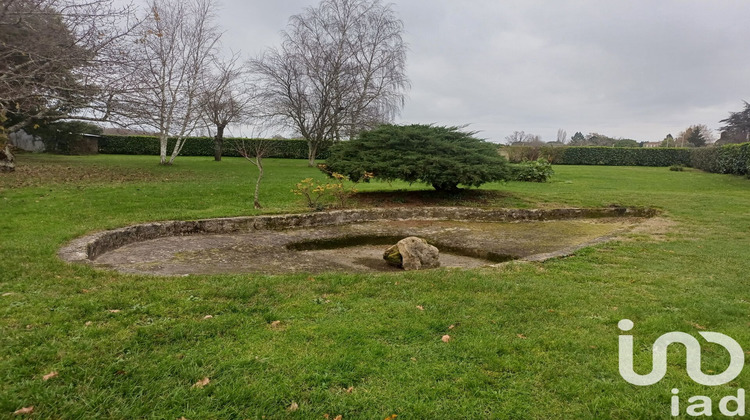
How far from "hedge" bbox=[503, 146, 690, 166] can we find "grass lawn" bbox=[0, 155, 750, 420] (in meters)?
26.4

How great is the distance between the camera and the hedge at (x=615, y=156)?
97.5 ft

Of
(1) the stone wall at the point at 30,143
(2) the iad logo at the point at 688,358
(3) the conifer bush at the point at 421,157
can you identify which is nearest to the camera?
(2) the iad logo at the point at 688,358

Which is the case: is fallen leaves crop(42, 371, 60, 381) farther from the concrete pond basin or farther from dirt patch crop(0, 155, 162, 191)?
dirt patch crop(0, 155, 162, 191)

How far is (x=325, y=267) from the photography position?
202 inches

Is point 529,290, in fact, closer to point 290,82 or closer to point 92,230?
point 92,230

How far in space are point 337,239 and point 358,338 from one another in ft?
14.2

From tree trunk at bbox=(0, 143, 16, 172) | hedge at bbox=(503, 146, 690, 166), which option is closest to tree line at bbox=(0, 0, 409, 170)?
tree trunk at bbox=(0, 143, 16, 172)

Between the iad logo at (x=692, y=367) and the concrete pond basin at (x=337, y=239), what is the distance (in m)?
2.36

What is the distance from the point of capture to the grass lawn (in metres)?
2.07

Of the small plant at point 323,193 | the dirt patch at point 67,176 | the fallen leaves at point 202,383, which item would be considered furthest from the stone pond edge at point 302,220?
the dirt patch at point 67,176

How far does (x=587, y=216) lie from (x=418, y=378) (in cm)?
934

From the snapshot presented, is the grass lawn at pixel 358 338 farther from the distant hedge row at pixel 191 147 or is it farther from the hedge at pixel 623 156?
the hedge at pixel 623 156

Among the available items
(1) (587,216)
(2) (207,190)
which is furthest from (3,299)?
(1) (587,216)

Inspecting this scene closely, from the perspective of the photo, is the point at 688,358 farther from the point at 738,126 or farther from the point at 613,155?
the point at 738,126
